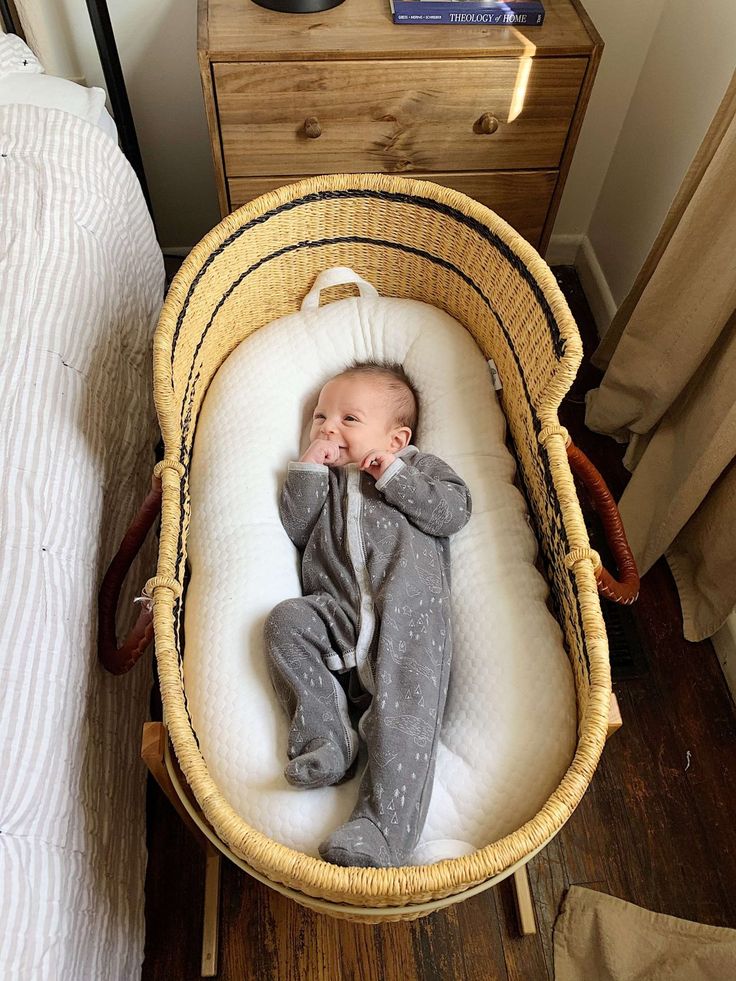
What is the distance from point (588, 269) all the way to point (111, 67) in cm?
122

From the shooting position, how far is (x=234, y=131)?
4.66ft

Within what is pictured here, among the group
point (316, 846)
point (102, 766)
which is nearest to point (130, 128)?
point (102, 766)

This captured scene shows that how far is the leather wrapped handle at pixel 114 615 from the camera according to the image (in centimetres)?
102

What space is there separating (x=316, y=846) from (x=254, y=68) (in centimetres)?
123

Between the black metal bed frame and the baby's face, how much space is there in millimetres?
A: 844

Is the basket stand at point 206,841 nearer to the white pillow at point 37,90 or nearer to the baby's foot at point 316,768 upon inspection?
the baby's foot at point 316,768

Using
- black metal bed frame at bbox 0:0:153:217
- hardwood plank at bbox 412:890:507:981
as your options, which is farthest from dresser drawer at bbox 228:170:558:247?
hardwood plank at bbox 412:890:507:981

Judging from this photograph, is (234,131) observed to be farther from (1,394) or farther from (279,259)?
(1,394)

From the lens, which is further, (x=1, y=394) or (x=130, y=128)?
(x=130, y=128)

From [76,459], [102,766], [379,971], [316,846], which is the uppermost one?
[76,459]

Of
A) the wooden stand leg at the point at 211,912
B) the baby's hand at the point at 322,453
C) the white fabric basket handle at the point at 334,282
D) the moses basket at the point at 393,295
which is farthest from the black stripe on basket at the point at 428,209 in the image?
the wooden stand leg at the point at 211,912

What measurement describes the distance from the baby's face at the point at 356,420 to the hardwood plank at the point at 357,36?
57cm

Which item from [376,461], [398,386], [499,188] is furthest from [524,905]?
[499,188]

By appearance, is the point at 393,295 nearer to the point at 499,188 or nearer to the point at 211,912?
the point at 499,188
